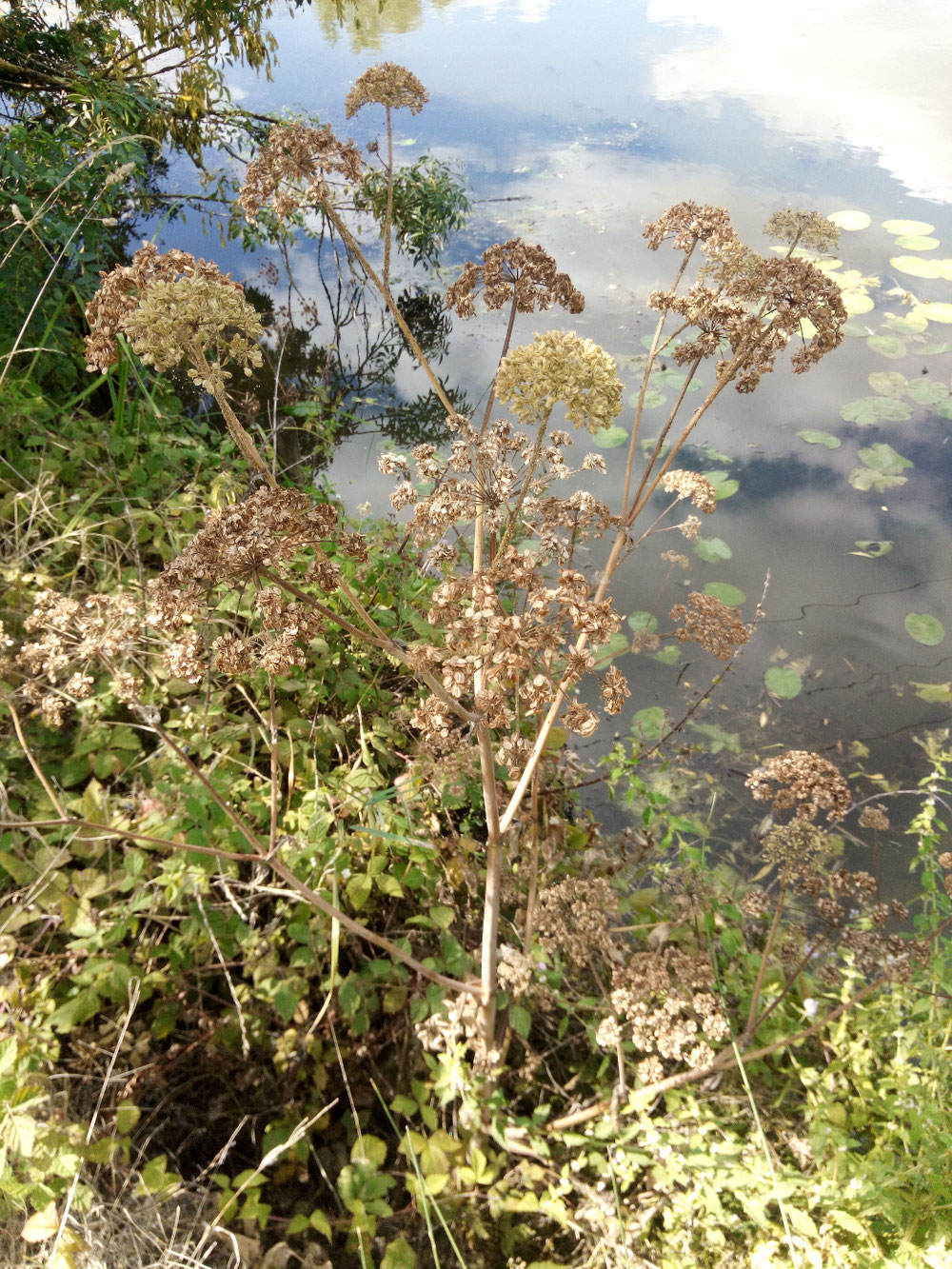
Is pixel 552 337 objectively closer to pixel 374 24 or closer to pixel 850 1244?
pixel 850 1244

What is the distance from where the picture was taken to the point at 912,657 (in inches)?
143

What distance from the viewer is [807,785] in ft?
5.24

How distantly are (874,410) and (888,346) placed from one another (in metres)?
0.70

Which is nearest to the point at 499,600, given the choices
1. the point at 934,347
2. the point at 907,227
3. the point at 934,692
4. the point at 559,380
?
the point at 559,380

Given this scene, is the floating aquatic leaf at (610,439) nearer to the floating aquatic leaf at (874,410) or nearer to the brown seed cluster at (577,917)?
the floating aquatic leaf at (874,410)

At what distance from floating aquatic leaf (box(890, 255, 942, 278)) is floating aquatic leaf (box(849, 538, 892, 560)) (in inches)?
106

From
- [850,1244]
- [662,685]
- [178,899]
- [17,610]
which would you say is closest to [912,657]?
[662,685]

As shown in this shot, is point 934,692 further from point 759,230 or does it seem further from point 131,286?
point 759,230

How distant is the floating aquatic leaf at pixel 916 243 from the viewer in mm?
5676

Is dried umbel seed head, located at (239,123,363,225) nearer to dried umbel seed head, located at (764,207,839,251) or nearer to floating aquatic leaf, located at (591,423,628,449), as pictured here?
dried umbel seed head, located at (764,207,839,251)

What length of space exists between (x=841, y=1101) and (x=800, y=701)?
5.89 feet

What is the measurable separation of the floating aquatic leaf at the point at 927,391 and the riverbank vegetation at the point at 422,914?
300 cm

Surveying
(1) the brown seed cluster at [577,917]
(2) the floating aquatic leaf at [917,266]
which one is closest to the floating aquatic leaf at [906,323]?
(2) the floating aquatic leaf at [917,266]

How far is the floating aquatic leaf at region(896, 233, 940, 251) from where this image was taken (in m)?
5.68
